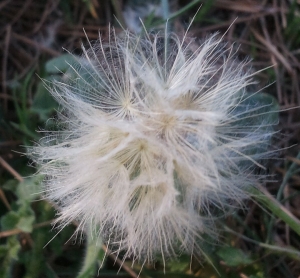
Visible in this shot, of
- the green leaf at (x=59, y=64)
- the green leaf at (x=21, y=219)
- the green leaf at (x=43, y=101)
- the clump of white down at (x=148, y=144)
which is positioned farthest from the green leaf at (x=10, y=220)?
the green leaf at (x=59, y=64)

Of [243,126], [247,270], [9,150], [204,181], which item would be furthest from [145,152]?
[9,150]

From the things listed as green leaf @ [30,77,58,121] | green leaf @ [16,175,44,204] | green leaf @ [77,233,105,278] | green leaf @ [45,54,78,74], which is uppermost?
green leaf @ [45,54,78,74]

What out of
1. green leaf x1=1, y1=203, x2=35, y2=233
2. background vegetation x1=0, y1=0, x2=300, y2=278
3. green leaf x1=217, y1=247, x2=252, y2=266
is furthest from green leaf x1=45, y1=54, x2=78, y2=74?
green leaf x1=217, y1=247, x2=252, y2=266

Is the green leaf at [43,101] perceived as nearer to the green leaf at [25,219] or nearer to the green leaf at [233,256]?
the green leaf at [25,219]

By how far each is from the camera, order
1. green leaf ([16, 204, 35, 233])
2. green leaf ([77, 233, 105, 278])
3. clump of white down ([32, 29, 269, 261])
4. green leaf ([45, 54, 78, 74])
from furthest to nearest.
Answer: green leaf ([45, 54, 78, 74]) → green leaf ([16, 204, 35, 233]) → green leaf ([77, 233, 105, 278]) → clump of white down ([32, 29, 269, 261])

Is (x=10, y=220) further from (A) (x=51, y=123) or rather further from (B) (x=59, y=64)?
(B) (x=59, y=64)

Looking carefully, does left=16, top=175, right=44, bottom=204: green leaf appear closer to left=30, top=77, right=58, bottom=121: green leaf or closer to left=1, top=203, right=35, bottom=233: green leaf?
left=1, top=203, right=35, bottom=233: green leaf

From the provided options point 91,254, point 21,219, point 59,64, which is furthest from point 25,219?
point 59,64
